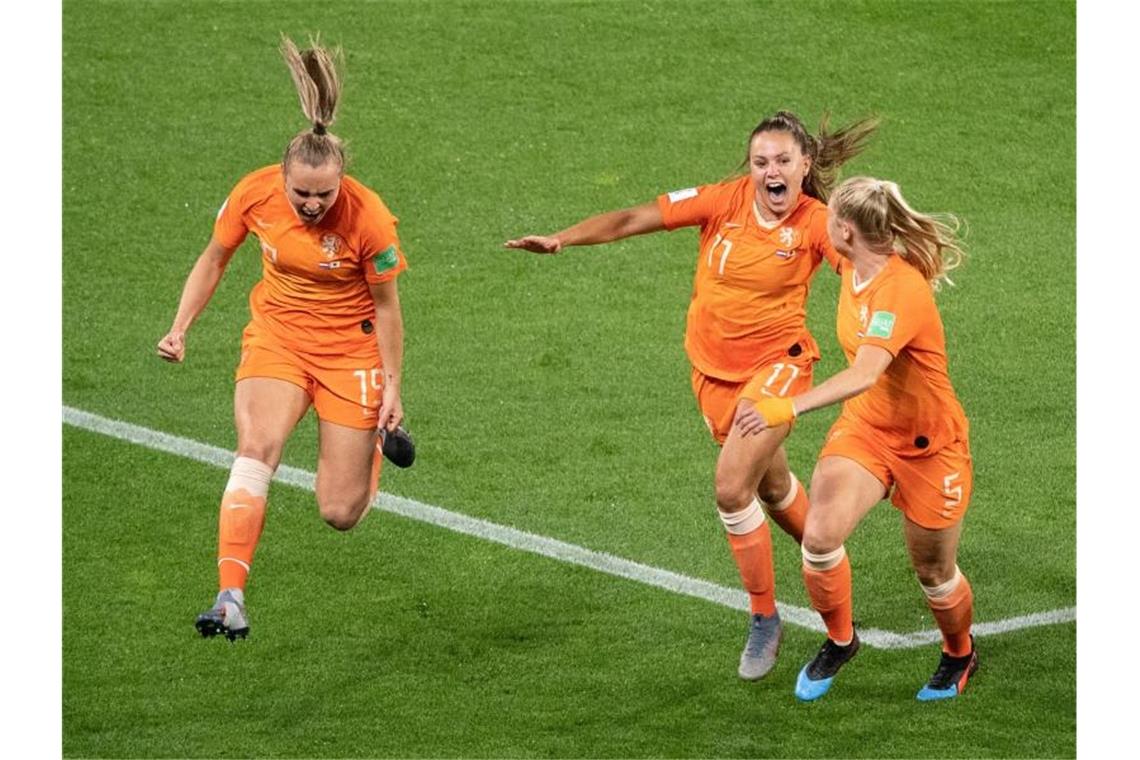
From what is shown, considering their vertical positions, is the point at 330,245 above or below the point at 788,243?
below

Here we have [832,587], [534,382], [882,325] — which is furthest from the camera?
[534,382]

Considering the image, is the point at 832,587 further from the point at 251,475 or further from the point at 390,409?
the point at 251,475

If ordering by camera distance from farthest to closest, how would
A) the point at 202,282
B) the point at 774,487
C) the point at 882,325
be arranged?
the point at 774,487, the point at 202,282, the point at 882,325

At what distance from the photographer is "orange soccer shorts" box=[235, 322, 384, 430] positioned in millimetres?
8984

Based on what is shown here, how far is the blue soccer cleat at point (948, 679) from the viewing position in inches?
353

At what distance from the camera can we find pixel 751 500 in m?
9.04

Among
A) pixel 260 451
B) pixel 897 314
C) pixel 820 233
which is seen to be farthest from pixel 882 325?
pixel 260 451

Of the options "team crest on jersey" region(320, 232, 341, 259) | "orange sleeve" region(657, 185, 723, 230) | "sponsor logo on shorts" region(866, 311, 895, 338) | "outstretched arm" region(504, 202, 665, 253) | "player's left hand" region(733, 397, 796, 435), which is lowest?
"player's left hand" region(733, 397, 796, 435)

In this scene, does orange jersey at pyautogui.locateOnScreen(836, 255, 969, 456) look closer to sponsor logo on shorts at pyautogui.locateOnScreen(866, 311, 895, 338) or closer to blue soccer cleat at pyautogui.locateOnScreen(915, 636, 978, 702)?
sponsor logo on shorts at pyautogui.locateOnScreen(866, 311, 895, 338)

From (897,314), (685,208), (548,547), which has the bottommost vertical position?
(548,547)

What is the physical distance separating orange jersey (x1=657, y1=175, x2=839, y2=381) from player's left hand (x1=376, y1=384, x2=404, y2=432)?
4.12 feet

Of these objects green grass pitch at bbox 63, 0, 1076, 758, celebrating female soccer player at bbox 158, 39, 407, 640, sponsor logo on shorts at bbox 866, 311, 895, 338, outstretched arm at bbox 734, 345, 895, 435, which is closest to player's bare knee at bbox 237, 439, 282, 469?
celebrating female soccer player at bbox 158, 39, 407, 640

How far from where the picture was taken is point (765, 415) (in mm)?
8109

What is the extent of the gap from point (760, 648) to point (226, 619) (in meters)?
2.27
